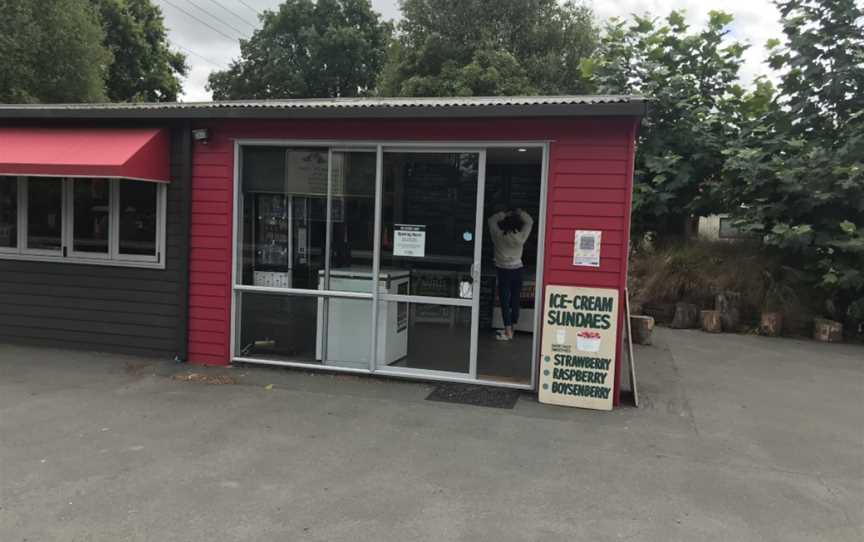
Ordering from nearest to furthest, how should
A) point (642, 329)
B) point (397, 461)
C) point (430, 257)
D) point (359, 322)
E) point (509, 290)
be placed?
point (397, 461) < point (430, 257) < point (359, 322) < point (509, 290) < point (642, 329)

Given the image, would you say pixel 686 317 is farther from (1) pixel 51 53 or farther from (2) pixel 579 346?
(1) pixel 51 53

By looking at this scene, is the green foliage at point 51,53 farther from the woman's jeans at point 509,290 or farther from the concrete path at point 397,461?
the woman's jeans at point 509,290

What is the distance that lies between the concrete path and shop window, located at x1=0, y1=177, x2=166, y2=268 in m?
1.29

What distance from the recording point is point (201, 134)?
6.62 metres

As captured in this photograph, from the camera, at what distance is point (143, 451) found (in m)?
4.45

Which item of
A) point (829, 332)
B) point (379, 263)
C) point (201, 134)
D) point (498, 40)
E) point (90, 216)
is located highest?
point (498, 40)

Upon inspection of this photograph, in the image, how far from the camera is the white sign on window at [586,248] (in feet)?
18.9

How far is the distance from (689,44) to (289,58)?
25952 millimetres

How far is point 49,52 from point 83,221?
13.6m

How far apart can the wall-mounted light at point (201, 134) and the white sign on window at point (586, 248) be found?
3.88 metres

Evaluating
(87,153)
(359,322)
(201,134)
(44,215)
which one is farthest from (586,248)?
(44,215)

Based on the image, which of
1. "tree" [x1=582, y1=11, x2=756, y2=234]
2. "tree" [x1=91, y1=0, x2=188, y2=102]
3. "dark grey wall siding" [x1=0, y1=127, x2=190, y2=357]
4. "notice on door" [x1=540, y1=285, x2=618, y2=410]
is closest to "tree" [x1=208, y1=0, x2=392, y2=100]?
"tree" [x1=91, y1=0, x2=188, y2=102]

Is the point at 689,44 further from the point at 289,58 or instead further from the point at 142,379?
the point at 289,58

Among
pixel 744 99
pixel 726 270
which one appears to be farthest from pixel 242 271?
→ pixel 744 99
